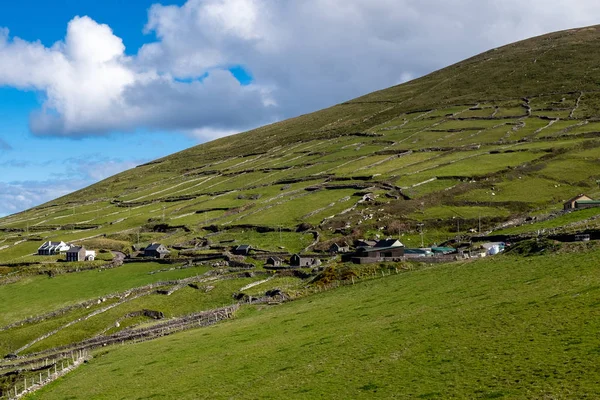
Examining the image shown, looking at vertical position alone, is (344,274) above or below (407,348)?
above

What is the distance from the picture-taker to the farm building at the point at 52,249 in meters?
129

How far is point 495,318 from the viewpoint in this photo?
3416 centimetres

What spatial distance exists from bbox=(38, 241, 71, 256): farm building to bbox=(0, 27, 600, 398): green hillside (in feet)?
16.7

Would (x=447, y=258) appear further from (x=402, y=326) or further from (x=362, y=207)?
(x=362, y=207)

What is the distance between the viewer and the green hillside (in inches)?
1217

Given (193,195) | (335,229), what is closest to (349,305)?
(335,229)

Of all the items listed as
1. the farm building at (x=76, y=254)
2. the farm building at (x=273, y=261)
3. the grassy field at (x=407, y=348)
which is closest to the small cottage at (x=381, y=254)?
the farm building at (x=273, y=261)

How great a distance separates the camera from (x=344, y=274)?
231 feet

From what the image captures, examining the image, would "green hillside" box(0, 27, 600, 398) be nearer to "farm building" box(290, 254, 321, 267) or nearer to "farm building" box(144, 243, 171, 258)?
"farm building" box(290, 254, 321, 267)

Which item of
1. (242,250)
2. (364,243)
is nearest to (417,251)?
(364,243)

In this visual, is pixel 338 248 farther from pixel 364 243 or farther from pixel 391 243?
pixel 391 243

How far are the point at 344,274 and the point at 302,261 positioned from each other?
79.6ft

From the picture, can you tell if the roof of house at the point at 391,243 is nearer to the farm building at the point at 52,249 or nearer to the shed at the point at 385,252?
the shed at the point at 385,252

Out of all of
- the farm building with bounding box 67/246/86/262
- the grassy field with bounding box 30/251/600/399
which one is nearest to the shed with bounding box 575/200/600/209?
the grassy field with bounding box 30/251/600/399
